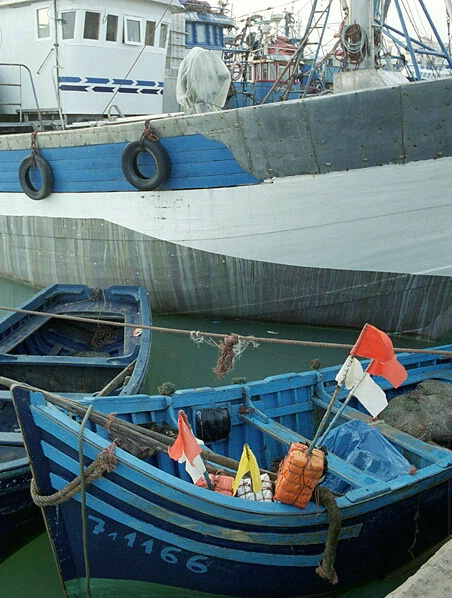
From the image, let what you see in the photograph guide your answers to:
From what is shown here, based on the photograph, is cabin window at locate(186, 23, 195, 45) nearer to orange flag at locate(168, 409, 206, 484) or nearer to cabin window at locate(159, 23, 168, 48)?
cabin window at locate(159, 23, 168, 48)

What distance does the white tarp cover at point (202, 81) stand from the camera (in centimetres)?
895

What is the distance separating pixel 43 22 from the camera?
37.1 feet

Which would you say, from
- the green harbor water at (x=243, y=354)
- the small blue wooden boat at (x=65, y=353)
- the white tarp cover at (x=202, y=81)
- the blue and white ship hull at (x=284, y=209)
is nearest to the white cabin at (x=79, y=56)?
the blue and white ship hull at (x=284, y=209)

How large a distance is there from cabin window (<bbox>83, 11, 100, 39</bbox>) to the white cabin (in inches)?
0.7

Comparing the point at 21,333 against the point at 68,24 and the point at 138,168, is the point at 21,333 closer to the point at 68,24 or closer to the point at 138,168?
the point at 138,168

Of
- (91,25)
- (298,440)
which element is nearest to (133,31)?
(91,25)

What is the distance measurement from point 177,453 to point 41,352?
14.4 ft

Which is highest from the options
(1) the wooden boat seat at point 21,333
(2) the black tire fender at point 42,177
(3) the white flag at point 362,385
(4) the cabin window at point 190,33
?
(4) the cabin window at point 190,33

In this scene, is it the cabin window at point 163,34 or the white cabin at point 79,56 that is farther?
the cabin window at point 163,34

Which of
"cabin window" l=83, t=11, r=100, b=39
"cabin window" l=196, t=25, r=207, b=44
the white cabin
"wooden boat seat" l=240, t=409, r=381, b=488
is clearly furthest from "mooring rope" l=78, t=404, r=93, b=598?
"cabin window" l=196, t=25, r=207, b=44

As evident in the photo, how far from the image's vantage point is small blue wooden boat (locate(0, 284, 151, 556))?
458cm

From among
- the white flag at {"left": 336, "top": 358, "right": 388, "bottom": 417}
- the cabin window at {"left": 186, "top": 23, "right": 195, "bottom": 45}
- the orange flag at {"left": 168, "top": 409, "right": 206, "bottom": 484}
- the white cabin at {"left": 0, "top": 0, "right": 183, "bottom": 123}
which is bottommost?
the orange flag at {"left": 168, "top": 409, "right": 206, "bottom": 484}

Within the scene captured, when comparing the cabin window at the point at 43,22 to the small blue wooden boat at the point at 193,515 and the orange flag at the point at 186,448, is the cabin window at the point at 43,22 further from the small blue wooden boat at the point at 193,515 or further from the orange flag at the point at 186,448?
the orange flag at the point at 186,448

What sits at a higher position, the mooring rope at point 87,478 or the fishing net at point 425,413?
the mooring rope at point 87,478
